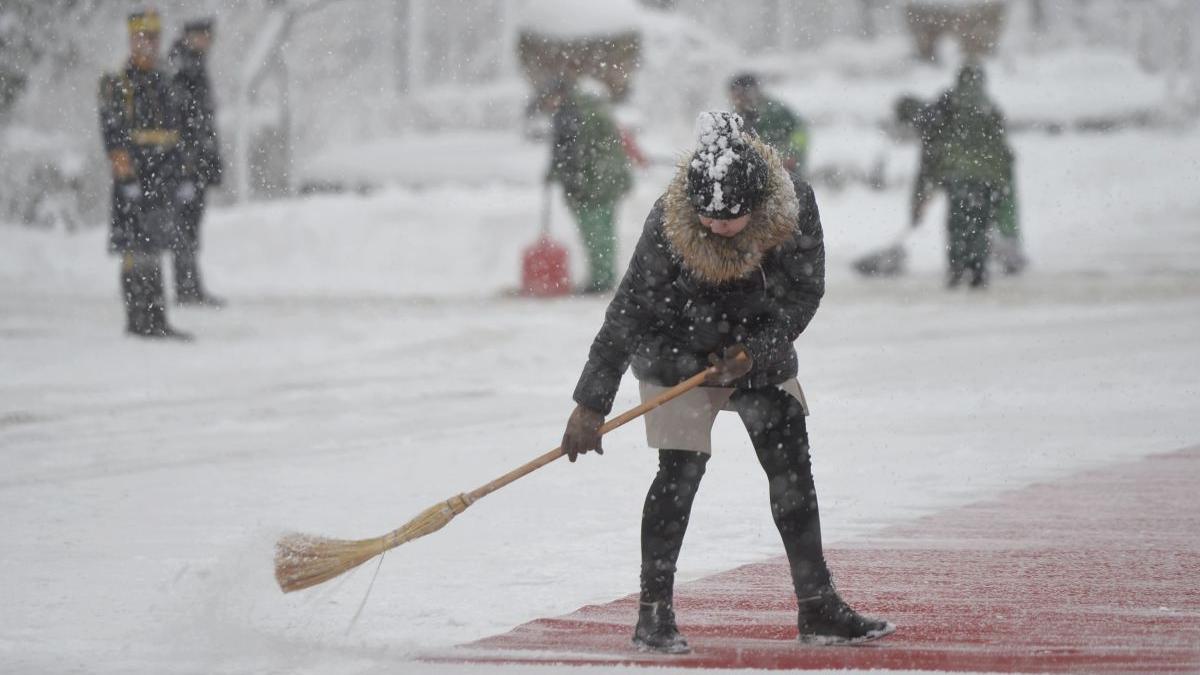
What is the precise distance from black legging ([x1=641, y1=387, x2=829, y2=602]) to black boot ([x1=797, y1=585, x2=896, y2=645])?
3cm

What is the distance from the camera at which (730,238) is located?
416cm

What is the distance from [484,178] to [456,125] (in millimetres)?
6456

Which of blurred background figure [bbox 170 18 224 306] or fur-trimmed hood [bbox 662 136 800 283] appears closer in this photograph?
fur-trimmed hood [bbox 662 136 800 283]

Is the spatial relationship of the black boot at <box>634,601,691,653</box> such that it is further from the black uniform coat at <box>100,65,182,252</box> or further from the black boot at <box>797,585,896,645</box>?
the black uniform coat at <box>100,65,182,252</box>

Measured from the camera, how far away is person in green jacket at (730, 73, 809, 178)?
1260 cm

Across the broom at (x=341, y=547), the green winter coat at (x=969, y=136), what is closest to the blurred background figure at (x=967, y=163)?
the green winter coat at (x=969, y=136)

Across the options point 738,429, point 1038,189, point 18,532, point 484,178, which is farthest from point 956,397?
point 1038,189

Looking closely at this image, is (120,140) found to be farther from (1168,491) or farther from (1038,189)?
(1038,189)

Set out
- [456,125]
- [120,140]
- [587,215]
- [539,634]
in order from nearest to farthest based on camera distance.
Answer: [539,634], [120,140], [587,215], [456,125]

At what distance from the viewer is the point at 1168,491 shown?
21.5 feet

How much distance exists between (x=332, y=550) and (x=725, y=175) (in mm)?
1499

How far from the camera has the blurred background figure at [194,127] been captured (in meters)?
11.7

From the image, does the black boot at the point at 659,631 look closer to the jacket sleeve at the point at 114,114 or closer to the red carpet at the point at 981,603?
the red carpet at the point at 981,603

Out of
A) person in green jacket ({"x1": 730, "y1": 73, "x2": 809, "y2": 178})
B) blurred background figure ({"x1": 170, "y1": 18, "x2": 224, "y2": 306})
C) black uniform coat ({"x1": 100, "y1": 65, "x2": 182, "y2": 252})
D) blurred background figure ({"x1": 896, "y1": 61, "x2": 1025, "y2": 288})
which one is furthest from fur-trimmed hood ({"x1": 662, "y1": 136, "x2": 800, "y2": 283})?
blurred background figure ({"x1": 896, "y1": 61, "x2": 1025, "y2": 288})
